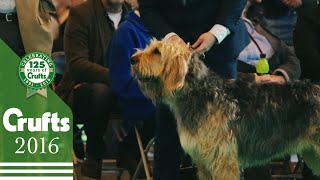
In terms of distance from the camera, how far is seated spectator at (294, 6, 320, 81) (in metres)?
4.25

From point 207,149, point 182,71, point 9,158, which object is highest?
point 182,71

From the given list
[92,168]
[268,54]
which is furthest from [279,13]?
[92,168]

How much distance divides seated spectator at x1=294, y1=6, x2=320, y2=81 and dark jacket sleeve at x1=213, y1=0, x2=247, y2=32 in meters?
0.82

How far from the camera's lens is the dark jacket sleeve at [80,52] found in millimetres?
4688

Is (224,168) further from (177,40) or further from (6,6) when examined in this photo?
(6,6)

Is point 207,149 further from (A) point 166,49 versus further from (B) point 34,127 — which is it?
(B) point 34,127

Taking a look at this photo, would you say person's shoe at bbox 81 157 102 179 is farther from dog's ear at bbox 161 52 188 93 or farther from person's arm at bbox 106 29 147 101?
dog's ear at bbox 161 52 188 93

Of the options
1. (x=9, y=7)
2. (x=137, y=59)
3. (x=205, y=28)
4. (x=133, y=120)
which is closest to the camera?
(x=137, y=59)

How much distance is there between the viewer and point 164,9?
3609 mm

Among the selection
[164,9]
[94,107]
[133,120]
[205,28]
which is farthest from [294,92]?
[94,107]

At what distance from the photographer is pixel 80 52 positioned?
4793mm

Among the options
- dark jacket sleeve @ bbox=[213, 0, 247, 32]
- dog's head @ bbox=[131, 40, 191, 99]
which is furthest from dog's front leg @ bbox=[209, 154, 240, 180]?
dark jacket sleeve @ bbox=[213, 0, 247, 32]

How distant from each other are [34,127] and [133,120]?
0.62 m

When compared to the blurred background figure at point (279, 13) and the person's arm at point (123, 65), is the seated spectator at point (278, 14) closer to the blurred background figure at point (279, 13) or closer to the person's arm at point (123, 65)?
the blurred background figure at point (279, 13)
